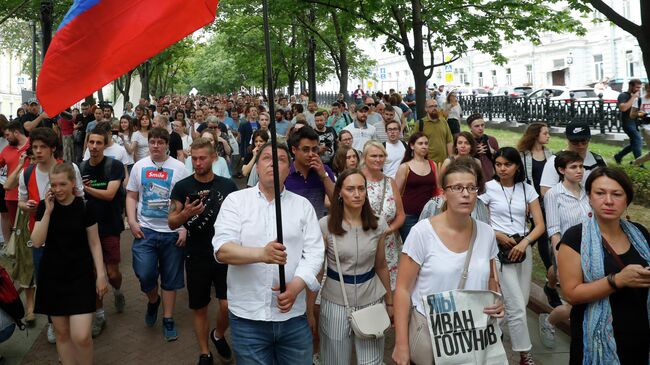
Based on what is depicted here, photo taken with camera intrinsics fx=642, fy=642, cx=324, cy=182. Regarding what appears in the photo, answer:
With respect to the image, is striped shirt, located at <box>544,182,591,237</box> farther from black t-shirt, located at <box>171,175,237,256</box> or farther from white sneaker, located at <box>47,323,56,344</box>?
white sneaker, located at <box>47,323,56,344</box>

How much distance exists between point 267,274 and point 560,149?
15534 mm

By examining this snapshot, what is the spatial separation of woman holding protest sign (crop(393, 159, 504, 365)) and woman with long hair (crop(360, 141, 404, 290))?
7.41 feet

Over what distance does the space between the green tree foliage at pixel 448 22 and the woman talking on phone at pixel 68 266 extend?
11120 millimetres

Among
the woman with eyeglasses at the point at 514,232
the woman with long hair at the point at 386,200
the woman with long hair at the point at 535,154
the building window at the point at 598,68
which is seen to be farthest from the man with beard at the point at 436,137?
the building window at the point at 598,68

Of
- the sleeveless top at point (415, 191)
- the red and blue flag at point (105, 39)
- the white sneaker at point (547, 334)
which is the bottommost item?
the white sneaker at point (547, 334)

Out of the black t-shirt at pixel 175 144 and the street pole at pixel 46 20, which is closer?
the black t-shirt at pixel 175 144

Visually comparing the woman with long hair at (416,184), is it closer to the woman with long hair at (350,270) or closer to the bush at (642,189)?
the woman with long hair at (350,270)

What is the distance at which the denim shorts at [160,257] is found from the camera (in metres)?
6.22

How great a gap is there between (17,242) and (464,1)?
41.0ft

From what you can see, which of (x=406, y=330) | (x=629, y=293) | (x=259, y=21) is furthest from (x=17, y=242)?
(x=259, y=21)

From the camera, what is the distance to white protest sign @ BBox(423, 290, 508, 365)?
139 inches

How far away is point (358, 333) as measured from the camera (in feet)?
14.1

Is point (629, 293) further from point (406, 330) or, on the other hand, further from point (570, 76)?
point (570, 76)

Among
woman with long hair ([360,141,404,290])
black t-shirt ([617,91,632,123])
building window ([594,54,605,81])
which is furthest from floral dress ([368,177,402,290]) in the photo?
building window ([594,54,605,81])
